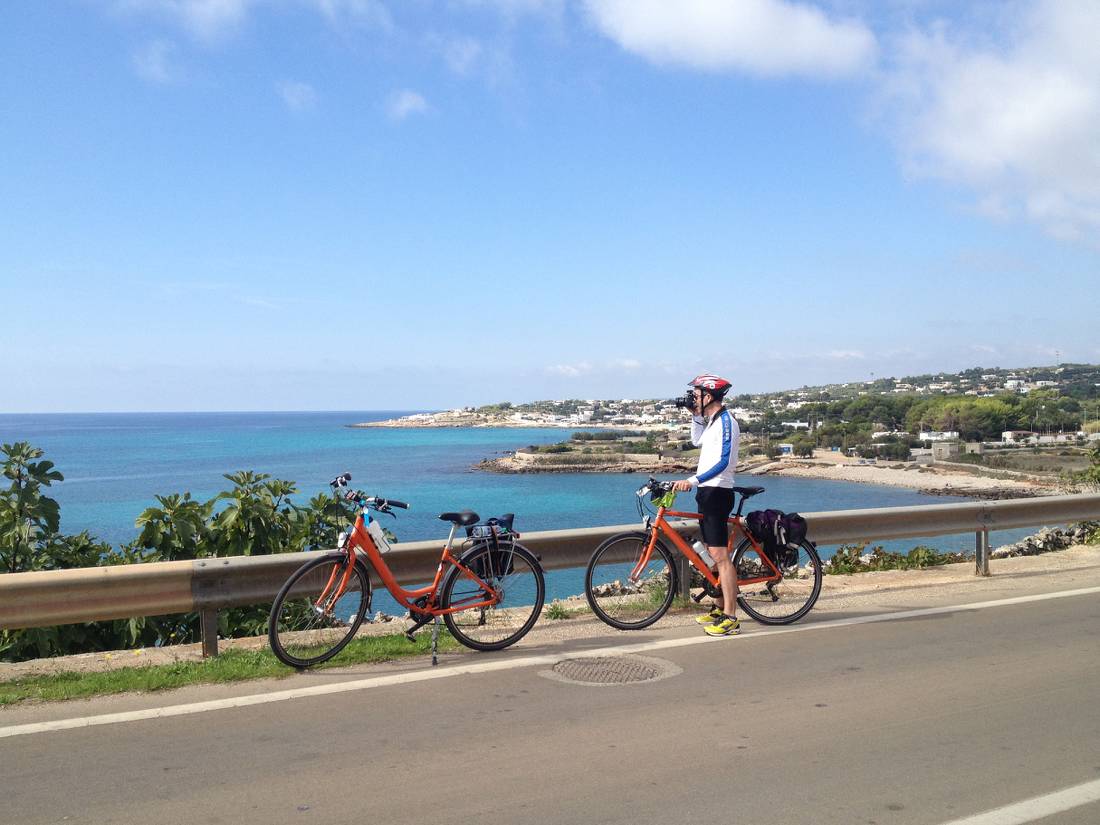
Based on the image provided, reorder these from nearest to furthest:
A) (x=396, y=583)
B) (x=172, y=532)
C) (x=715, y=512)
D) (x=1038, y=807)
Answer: (x=1038, y=807)
(x=396, y=583)
(x=715, y=512)
(x=172, y=532)

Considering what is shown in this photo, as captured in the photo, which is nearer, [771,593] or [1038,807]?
[1038,807]

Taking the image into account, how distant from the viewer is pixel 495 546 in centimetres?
709

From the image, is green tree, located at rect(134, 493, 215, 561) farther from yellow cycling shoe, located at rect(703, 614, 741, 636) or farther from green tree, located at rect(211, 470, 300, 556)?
yellow cycling shoe, located at rect(703, 614, 741, 636)

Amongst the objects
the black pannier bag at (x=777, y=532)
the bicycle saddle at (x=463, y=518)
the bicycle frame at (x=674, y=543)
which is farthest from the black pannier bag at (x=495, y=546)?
the black pannier bag at (x=777, y=532)

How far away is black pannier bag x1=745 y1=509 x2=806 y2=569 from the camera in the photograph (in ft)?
26.1

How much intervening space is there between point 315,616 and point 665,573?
3.30 metres

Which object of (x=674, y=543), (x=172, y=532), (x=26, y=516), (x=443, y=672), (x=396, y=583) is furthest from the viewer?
(x=172, y=532)

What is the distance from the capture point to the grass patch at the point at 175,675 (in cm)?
561

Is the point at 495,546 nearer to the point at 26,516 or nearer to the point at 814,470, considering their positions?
the point at 26,516

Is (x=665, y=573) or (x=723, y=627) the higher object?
(x=665, y=573)

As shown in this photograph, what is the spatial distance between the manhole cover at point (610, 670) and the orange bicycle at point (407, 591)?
723mm

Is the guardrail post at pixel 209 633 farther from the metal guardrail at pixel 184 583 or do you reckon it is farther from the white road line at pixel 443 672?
the white road line at pixel 443 672

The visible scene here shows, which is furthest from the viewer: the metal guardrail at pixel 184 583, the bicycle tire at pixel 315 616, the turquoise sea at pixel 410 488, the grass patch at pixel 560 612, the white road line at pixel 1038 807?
the turquoise sea at pixel 410 488

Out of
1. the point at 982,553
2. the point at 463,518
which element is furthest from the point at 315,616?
the point at 982,553
